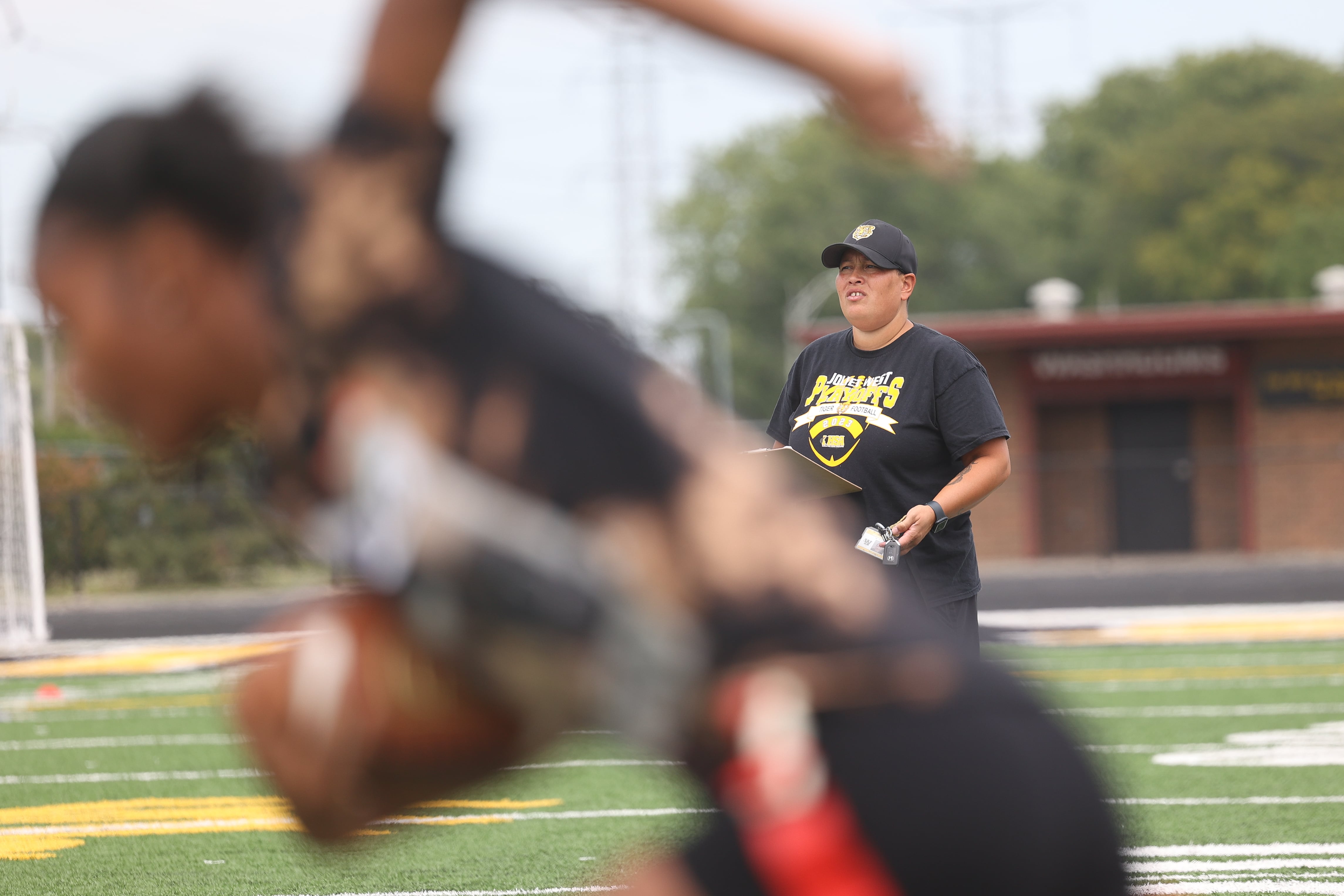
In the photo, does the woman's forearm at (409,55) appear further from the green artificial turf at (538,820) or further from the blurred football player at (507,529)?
the green artificial turf at (538,820)

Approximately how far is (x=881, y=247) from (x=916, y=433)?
560mm

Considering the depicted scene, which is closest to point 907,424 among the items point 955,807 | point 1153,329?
point 955,807

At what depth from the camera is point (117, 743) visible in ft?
32.3

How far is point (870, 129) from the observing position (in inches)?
63.4

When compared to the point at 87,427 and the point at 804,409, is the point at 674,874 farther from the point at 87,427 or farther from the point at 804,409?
the point at 804,409

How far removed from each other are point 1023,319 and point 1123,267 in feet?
127

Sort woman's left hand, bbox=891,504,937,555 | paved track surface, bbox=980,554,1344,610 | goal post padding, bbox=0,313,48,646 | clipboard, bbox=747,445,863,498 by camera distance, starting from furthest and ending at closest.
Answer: paved track surface, bbox=980,554,1344,610
goal post padding, bbox=0,313,48,646
woman's left hand, bbox=891,504,937,555
clipboard, bbox=747,445,863,498

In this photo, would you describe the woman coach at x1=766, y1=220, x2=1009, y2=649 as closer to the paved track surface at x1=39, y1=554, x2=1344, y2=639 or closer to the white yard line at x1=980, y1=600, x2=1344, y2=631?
the white yard line at x1=980, y1=600, x2=1344, y2=631

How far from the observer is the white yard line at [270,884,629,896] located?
219 inches

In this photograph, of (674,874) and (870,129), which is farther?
(674,874)

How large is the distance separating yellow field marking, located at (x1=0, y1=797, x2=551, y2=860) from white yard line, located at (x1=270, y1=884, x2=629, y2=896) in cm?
101

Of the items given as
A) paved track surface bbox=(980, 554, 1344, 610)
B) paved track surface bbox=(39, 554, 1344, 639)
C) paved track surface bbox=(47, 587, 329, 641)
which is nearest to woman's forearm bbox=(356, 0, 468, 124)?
paved track surface bbox=(47, 587, 329, 641)

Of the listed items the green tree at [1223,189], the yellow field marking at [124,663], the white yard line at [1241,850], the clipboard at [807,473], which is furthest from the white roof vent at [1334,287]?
the clipboard at [807,473]

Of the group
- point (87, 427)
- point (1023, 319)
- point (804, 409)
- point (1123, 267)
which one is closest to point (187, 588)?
point (1023, 319)
